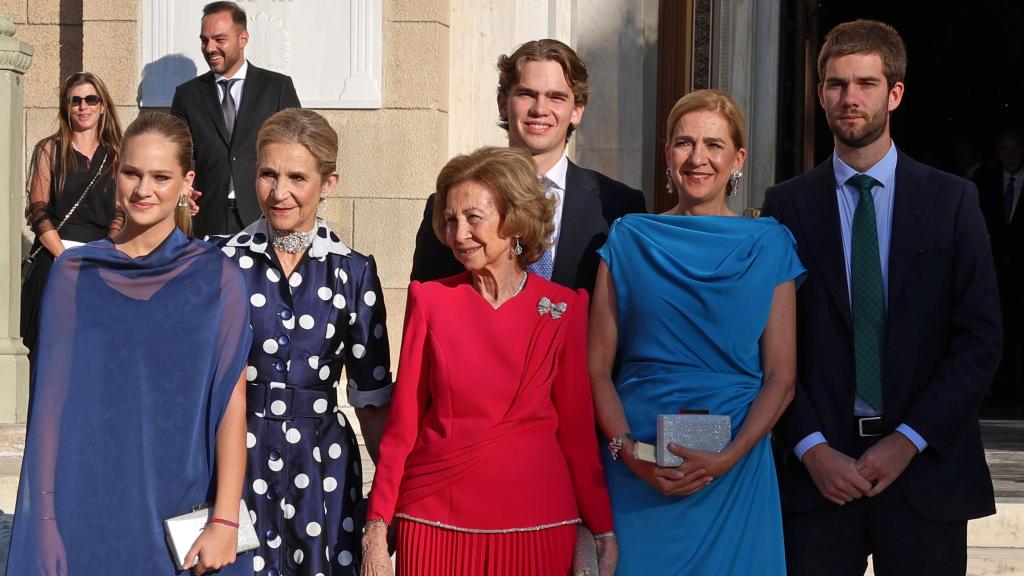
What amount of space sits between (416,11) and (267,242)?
13.1ft

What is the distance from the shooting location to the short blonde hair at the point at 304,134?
388 cm

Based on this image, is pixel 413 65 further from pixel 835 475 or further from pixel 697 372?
pixel 835 475

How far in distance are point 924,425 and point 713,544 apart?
636 millimetres

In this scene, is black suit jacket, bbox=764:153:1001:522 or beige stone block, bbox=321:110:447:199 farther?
beige stone block, bbox=321:110:447:199

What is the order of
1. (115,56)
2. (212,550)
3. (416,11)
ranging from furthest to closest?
1. (115,56)
2. (416,11)
3. (212,550)

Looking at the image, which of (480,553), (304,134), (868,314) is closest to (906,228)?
(868,314)

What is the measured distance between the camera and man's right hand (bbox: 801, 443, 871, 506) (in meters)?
3.90

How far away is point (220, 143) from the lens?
6.62 meters

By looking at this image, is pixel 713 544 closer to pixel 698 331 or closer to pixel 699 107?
pixel 698 331

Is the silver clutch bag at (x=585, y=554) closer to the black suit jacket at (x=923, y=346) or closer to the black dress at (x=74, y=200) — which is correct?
the black suit jacket at (x=923, y=346)

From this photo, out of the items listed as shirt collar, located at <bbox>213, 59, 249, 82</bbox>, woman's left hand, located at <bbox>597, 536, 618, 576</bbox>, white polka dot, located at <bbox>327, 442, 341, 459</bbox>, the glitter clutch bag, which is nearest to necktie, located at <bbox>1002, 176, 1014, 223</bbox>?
shirt collar, located at <bbox>213, 59, 249, 82</bbox>

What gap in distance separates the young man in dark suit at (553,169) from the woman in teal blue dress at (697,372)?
21cm

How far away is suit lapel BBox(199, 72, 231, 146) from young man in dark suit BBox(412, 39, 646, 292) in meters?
2.63

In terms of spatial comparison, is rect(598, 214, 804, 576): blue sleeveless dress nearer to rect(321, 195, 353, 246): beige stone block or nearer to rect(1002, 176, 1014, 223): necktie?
rect(321, 195, 353, 246): beige stone block
